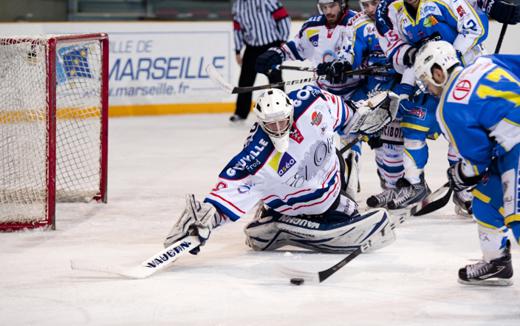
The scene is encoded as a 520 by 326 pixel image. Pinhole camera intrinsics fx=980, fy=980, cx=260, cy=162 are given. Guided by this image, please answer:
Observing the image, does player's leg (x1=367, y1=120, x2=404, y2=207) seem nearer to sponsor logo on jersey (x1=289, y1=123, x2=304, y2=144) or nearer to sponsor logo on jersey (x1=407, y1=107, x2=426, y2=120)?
sponsor logo on jersey (x1=407, y1=107, x2=426, y2=120)

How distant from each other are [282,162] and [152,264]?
64 cm

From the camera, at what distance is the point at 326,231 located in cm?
405

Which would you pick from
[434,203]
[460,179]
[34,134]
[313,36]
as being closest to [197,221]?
[460,179]

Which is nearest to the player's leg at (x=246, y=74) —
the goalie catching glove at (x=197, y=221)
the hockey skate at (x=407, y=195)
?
the hockey skate at (x=407, y=195)

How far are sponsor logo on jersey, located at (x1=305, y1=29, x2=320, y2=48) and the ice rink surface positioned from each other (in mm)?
1161

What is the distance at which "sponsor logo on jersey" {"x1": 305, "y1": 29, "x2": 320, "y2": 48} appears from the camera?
5539 millimetres

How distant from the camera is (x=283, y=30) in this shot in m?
8.23

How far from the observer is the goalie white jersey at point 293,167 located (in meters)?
3.81

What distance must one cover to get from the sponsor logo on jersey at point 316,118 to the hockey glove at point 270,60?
1788 millimetres

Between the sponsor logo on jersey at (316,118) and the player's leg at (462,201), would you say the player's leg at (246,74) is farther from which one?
the sponsor logo on jersey at (316,118)

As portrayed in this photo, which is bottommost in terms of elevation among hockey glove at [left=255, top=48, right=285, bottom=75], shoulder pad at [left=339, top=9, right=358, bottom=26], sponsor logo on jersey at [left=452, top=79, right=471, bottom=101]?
hockey glove at [left=255, top=48, right=285, bottom=75]

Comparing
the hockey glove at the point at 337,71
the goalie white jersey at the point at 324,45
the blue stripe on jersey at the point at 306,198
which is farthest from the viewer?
the goalie white jersey at the point at 324,45

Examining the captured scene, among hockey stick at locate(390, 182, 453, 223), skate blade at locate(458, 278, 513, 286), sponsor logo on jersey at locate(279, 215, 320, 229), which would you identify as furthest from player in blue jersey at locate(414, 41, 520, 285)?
sponsor logo on jersey at locate(279, 215, 320, 229)

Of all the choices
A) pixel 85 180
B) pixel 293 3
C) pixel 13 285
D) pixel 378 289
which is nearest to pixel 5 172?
pixel 85 180
